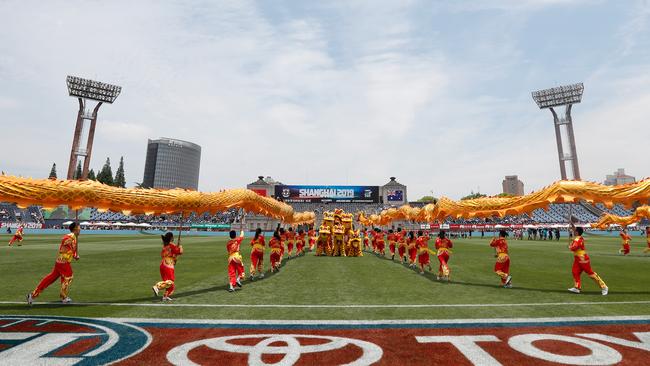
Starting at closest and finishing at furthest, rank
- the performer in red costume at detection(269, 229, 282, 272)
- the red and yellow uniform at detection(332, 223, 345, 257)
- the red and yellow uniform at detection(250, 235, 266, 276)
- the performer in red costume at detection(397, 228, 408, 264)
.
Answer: the red and yellow uniform at detection(250, 235, 266, 276)
the performer in red costume at detection(269, 229, 282, 272)
the performer in red costume at detection(397, 228, 408, 264)
the red and yellow uniform at detection(332, 223, 345, 257)

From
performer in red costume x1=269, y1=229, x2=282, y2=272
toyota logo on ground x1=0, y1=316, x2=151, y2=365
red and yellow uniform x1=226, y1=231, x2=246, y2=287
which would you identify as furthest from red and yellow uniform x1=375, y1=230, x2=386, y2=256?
toyota logo on ground x1=0, y1=316, x2=151, y2=365

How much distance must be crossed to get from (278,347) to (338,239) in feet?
55.7

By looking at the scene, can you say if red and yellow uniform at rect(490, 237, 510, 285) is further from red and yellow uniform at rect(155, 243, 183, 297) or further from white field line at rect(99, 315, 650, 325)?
red and yellow uniform at rect(155, 243, 183, 297)

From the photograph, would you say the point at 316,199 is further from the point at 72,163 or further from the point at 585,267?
the point at 585,267

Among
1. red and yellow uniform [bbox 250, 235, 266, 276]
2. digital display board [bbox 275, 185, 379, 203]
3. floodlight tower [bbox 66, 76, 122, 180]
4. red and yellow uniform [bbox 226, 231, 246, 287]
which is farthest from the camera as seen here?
digital display board [bbox 275, 185, 379, 203]

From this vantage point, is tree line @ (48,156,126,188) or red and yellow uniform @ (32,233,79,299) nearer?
red and yellow uniform @ (32,233,79,299)

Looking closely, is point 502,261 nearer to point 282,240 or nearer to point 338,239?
point 282,240

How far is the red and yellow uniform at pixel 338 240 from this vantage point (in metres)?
22.3

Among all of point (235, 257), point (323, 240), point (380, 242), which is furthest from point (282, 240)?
point (235, 257)

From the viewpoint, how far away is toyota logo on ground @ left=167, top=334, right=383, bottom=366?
4.99m

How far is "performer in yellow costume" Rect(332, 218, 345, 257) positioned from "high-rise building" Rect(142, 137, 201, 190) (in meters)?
173

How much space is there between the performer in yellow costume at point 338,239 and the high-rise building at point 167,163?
173 meters

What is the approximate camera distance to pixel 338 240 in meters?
22.4

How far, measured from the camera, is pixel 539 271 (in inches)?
600
